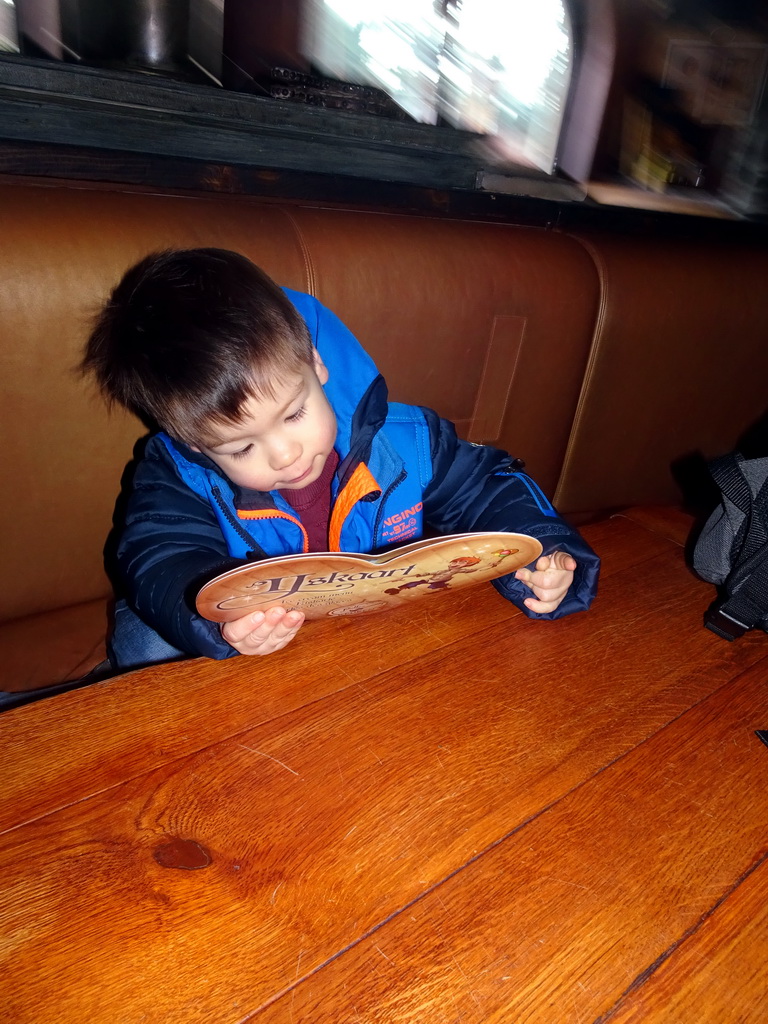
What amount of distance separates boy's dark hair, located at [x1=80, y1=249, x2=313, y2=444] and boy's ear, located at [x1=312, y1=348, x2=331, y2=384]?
0.08 meters

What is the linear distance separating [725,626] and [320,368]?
63 cm

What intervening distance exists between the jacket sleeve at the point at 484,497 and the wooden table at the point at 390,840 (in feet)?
0.72

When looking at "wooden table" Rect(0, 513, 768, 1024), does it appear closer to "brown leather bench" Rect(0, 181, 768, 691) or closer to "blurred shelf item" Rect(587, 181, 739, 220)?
"brown leather bench" Rect(0, 181, 768, 691)

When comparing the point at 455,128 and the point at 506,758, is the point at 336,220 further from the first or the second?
the point at 506,758

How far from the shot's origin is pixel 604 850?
0.59 meters

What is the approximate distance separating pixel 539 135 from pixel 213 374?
1.68m

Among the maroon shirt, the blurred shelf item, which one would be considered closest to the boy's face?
the maroon shirt

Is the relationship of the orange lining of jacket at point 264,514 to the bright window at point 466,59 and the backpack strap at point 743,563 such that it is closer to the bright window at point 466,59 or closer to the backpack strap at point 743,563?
the backpack strap at point 743,563

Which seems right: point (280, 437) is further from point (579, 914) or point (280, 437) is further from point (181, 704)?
point (579, 914)

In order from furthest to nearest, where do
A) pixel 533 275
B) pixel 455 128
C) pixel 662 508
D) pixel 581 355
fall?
pixel 455 128 < pixel 581 355 < pixel 533 275 < pixel 662 508

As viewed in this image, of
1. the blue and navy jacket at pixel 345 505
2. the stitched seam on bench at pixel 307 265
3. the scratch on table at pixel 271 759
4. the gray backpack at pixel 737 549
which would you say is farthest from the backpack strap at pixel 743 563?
the stitched seam on bench at pixel 307 265

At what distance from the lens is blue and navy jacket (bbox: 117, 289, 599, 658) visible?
0.91 metres

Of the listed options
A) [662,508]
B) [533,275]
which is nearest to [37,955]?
[662,508]

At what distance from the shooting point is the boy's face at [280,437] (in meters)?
0.86
